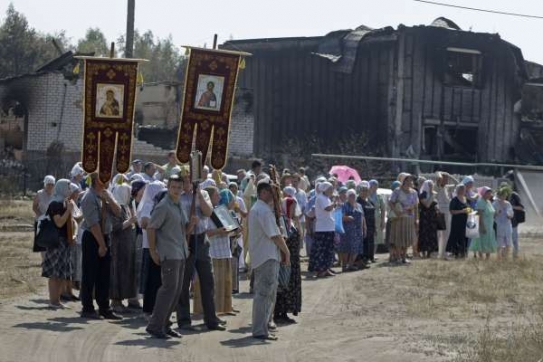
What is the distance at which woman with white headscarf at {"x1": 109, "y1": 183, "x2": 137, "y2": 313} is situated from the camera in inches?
577

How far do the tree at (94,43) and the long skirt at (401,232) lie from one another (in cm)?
5803

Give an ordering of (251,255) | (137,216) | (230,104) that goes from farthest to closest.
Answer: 1. (230,104)
2. (137,216)
3. (251,255)

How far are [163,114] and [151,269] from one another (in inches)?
1283

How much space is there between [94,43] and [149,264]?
82865mm

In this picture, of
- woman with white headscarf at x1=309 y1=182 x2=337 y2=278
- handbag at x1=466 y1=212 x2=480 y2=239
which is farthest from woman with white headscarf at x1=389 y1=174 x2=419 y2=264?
woman with white headscarf at x1=309 y1=182 x2=337 y2=278

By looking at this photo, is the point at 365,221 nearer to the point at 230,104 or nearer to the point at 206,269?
the point at 230,104

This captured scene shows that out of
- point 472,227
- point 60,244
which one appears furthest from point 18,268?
point 472,227

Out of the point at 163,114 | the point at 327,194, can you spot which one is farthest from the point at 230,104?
the point at 163,114

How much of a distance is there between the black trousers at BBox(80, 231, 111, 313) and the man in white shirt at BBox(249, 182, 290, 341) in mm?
2026

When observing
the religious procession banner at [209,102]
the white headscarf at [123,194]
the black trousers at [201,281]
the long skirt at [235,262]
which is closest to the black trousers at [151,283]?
the black trousers at [201,281]

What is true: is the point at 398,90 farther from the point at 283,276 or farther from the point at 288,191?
the point at 283,276

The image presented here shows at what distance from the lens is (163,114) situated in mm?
46031

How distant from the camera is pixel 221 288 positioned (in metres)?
14.8

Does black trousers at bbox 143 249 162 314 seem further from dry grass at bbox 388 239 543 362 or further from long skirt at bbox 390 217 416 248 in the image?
long skirt at bbox 390 217 416 248
